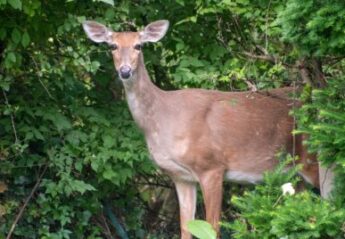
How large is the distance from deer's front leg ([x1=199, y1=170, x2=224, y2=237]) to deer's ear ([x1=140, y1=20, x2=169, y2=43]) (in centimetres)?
126

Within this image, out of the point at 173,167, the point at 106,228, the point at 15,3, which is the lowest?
the point at 106,228

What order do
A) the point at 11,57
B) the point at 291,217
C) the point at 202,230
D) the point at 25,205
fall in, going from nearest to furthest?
the point at 291,217, the point at 202,230, the point at 11,57, the point at 25,205

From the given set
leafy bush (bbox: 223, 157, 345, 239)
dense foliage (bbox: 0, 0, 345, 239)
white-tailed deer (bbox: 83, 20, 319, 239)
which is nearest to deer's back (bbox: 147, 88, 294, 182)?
white-tailed deer (bbox: 83, 20, 319, 239)

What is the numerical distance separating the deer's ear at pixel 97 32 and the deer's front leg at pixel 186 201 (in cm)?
142

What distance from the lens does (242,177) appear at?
341 inches

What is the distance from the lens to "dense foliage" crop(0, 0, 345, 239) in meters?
8.22

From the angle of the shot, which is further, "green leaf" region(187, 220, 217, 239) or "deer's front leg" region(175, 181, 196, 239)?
"deer's front leg" region(175, 181, 196, 239)

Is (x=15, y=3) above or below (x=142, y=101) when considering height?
above

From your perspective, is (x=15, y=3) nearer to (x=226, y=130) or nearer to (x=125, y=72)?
(x=125, y=72)

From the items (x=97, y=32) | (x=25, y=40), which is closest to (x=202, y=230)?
(x=25, y=40)

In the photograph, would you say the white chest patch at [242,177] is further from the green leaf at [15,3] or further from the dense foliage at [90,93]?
the green leaf at [15,3]

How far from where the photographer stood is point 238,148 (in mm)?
8594

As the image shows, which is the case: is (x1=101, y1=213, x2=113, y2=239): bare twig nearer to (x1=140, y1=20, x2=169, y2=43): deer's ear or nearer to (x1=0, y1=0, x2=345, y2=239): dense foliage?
(x1=0, y1=0, x2=345, y2=239): dense foliage

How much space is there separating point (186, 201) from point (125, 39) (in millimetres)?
1559
